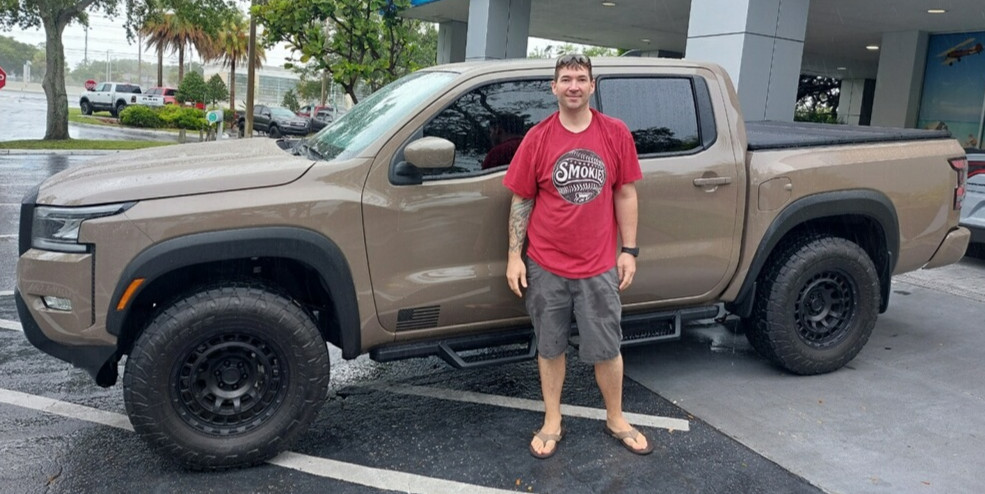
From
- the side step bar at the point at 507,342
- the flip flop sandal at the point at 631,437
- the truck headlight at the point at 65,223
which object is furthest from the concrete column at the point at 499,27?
the truck headlight at the point at 65,223

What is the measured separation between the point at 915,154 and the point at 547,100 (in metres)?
2.62

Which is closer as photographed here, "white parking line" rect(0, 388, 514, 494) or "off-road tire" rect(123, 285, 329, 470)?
"off-road tire" rect(123, 285, 329, 470)

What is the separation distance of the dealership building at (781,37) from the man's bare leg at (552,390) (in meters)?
5.89

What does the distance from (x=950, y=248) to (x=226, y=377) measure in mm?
4751

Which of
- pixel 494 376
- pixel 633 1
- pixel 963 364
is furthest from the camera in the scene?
pixel 633 1

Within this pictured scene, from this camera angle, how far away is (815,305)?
5.09m

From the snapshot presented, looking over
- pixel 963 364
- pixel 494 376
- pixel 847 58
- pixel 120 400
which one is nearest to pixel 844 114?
pixel 847 58

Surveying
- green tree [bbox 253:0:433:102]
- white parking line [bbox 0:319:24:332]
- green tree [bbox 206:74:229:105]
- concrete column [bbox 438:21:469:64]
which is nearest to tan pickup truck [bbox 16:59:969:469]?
white parking line [bbox 0:319:24:332]

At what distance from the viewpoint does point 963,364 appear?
5445 mm

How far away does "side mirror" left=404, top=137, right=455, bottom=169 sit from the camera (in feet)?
12.1

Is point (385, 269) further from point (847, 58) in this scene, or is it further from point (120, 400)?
point (847, 58)

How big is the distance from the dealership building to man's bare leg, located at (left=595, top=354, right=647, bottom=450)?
5782 mm

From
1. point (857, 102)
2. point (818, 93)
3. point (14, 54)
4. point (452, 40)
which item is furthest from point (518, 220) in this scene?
point (14, 54)

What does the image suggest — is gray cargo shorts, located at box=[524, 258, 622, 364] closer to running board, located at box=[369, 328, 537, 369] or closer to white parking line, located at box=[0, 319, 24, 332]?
running board, located at box=[369, 328, 537, 369]
